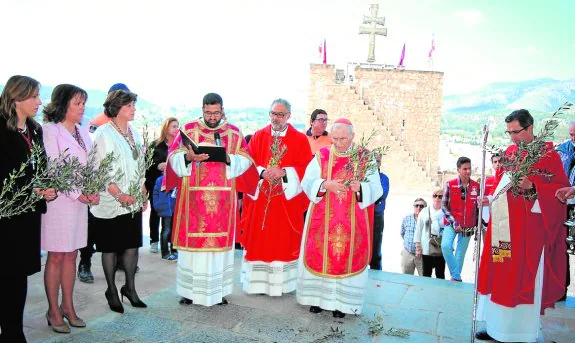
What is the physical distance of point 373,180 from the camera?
4.70 metres

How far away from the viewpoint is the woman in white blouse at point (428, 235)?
254 inches

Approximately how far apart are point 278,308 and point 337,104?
23210 millimetres

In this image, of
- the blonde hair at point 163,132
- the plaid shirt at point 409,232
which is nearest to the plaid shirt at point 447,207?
the plaid shirt at point 409,232

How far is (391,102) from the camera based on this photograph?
27.7 m

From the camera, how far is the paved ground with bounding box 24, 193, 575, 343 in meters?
4.09

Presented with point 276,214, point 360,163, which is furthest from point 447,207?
point 276,214

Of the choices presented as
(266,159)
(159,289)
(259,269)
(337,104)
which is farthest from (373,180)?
(337,104)

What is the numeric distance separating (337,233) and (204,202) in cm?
128

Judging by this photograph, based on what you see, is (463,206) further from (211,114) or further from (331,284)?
(211,114)

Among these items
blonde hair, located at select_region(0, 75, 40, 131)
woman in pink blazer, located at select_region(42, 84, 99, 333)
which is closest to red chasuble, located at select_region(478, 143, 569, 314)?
woman in pink blazer, located at select_region(42, 84, 99, 333)

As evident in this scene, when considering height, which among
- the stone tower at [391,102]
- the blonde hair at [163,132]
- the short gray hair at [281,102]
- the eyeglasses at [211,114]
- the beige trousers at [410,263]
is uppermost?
the stone tower at [391,102]

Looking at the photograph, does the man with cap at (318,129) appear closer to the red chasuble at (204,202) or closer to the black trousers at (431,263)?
the red chasuble at (204,202)

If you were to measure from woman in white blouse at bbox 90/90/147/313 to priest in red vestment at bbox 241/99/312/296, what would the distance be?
1213mm

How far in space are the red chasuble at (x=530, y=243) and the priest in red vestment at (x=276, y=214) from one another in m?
1.90
